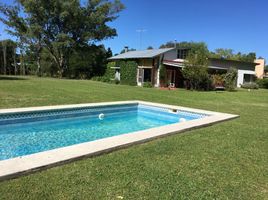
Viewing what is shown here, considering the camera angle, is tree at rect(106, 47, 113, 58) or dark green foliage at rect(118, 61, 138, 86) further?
tree at rect(106, 47, 113, 58)

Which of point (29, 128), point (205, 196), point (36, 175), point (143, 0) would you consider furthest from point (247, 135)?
point (143, 0)

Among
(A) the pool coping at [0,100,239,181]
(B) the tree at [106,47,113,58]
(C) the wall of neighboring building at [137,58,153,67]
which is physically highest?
(B) the tree at [106,47,113,58]

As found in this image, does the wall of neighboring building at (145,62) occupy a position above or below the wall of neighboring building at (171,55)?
below

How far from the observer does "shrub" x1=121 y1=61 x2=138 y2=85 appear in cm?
2747

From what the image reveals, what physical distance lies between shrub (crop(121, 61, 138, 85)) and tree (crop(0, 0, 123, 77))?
35.9 feet

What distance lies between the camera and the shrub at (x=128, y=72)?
27.5 metres

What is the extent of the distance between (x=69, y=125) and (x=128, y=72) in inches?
791

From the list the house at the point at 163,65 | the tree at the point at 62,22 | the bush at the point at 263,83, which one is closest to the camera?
the house at the point at 163,65

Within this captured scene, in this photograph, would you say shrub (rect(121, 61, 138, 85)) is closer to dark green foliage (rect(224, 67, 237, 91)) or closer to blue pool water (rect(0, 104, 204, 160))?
dark green foliage (rect(224, 67, 237, 91))

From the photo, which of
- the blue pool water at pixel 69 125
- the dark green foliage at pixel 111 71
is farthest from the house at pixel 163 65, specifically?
the blue pool water at pixel 69 125

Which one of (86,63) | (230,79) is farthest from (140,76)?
(86,63)

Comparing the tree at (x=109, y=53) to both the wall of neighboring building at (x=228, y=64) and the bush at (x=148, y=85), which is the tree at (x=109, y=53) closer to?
the bush at (x=148, y=85)

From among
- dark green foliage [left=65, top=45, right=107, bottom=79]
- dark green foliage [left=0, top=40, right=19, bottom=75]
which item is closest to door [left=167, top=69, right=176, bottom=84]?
dark green foliage [left=65, top=45, right=107, bottom=79]

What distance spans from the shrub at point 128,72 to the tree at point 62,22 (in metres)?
10.9
